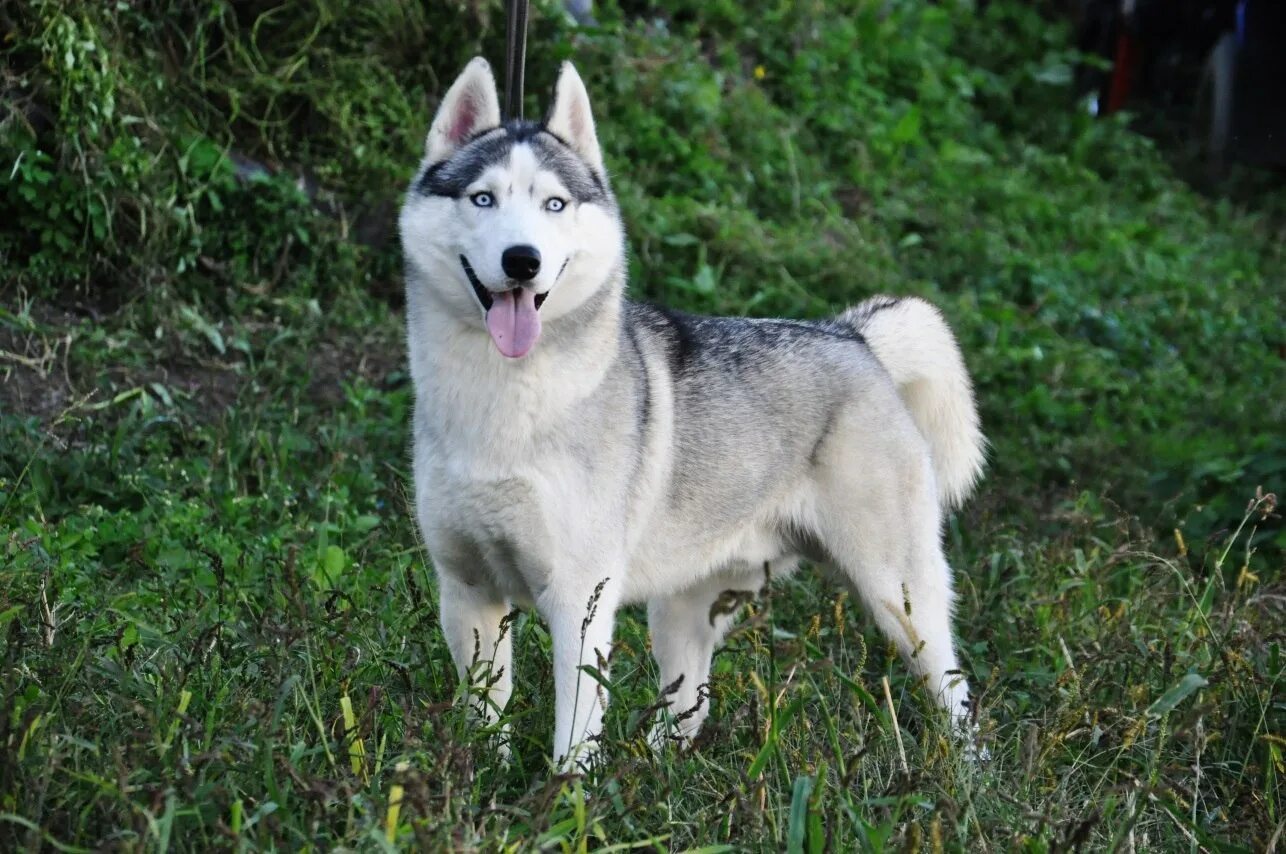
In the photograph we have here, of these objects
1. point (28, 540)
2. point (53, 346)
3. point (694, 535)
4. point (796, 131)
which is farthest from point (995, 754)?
point (796, 131)

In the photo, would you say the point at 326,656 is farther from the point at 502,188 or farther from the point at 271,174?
the point at 271,174

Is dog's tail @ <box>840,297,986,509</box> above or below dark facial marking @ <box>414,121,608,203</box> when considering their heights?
below

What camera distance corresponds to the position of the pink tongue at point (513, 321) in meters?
3.63

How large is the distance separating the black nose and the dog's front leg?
0.76m

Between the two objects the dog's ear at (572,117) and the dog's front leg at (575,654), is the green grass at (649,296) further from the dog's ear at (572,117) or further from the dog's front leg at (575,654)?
the dog's ear at (572,117)

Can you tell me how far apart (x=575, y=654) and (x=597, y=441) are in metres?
0.54

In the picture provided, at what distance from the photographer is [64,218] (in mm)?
6008

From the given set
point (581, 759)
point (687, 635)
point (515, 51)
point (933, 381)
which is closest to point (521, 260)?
point (515, 51)

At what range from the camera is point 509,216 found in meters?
3.62

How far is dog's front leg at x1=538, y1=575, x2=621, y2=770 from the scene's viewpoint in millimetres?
3627

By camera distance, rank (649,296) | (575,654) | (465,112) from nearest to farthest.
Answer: (575,654), (465,112), (649,296)

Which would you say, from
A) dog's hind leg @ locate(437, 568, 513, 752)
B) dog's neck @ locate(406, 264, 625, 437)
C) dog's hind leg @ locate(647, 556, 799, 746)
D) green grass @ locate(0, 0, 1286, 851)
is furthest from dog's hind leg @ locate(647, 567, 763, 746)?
dog's neck @ locate(406, 264, 625, 437)

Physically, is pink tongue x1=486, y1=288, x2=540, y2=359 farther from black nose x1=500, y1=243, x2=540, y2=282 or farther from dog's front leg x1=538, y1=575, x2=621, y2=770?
dog's front leg x1=538, y1=575, x2=621, y2=770

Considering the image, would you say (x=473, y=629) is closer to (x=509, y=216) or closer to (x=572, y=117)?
(x=509, y=216)
